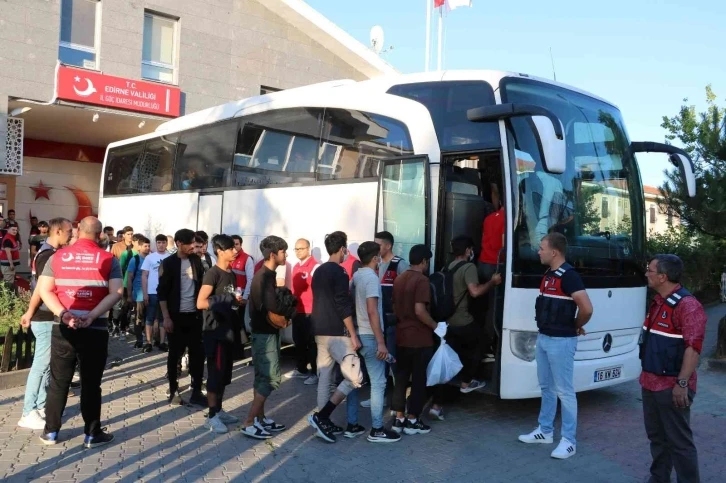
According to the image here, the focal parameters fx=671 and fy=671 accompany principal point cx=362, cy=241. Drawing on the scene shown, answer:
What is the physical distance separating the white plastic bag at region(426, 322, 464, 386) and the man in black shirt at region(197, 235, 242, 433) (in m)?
2.00

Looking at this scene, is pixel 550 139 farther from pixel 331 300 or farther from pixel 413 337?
pixel 331 300

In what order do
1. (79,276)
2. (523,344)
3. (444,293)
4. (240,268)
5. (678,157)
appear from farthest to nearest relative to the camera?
(240,268)
(678,157)
(444,293)
(523,344)
(79,276)

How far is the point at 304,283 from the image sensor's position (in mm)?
8820

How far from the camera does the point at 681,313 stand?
4.87 meters

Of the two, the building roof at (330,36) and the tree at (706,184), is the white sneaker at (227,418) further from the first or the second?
the building roof at (330,36)

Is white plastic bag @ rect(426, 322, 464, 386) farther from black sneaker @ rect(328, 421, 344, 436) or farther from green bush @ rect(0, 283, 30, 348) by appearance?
green bush @ rect(0, 283, 30, 348)

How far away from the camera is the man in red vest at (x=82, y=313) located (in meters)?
5.81

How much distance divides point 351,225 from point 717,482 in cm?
469

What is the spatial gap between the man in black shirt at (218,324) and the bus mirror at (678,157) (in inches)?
197

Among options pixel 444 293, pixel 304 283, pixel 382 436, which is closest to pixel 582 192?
pixel 444 293

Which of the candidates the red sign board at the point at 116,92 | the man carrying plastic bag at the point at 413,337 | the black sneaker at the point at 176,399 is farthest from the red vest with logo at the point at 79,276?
the red sign board at the point at 116,92

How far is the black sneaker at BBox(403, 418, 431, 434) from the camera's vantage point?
261 inches

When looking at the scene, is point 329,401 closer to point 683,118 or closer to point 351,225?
point 351,225

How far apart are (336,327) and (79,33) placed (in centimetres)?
1526
